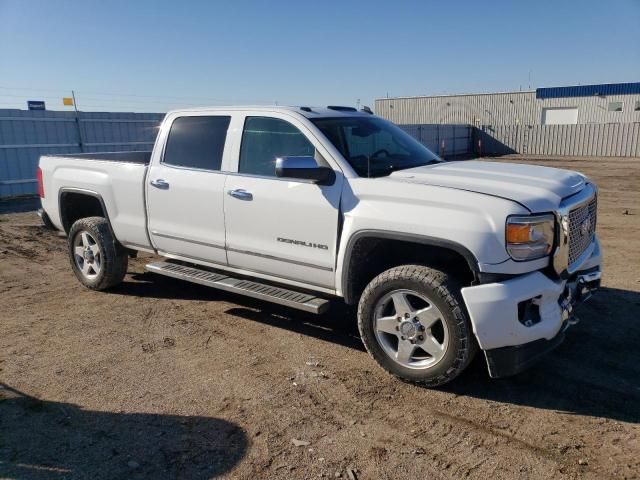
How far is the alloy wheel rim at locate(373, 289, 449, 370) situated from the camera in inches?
148

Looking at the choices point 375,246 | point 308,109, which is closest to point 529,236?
point 375,246

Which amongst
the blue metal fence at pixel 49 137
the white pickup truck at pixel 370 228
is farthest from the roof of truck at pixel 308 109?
the blue metal fence at pixel 49 137

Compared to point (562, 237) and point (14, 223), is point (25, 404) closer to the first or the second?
point (562, 237)

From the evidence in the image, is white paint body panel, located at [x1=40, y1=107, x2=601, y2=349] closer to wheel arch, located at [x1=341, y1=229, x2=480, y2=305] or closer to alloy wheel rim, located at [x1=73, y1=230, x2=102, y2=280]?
wheel arch, located at [x1=341, y1=229, x2=480, y2=305]

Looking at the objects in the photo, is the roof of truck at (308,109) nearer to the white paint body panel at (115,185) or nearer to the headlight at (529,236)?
the white paint body panel at (115,185)

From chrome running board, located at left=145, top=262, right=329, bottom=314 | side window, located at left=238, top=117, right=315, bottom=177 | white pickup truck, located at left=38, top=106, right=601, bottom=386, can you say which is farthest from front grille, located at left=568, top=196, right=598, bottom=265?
side window, located at left=238, top=117, right=315, bottom=177

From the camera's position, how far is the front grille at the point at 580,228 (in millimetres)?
Result: 3844

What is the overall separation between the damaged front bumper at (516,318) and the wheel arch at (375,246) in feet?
0.69

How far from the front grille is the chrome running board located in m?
1.91

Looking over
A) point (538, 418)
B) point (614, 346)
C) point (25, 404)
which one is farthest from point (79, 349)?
point (614, 346)

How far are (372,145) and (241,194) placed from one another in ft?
4.10

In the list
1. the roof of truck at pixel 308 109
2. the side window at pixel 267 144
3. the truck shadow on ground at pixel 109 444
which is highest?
the roof of truck at pixel 308 109

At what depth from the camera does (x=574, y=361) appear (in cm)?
426

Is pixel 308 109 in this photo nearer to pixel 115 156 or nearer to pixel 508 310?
pixel 508 310
